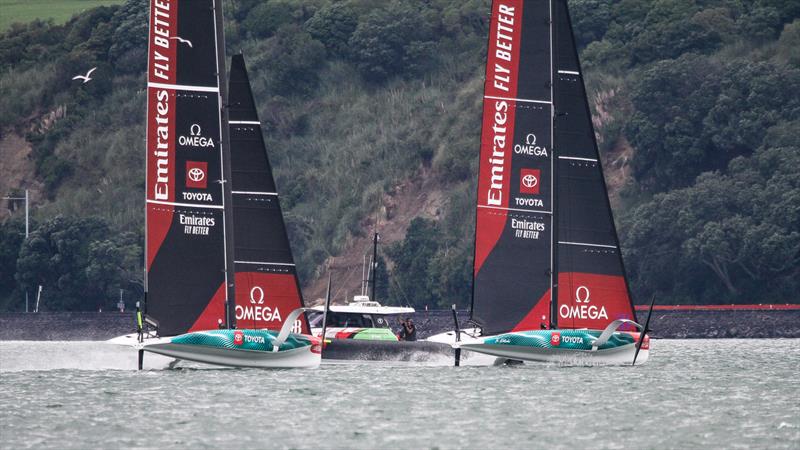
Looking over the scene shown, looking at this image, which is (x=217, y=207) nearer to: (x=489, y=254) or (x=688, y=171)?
(x=489, y=254)

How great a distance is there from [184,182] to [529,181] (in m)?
10.5

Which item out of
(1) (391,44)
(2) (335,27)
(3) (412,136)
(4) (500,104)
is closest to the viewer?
(4) (500,104)

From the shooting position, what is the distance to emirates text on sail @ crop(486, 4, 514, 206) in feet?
171

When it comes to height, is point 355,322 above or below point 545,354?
above

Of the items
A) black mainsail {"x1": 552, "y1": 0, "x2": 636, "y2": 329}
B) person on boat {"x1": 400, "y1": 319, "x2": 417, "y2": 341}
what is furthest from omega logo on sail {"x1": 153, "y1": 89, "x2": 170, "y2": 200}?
person on boat {"x1": 400, "y1": 319, "x2": 417, "y2": 341}

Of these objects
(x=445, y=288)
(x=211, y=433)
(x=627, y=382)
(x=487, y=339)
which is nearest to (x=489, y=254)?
(x=487, y=339)

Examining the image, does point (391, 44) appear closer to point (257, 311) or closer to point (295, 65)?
point (295, 65)

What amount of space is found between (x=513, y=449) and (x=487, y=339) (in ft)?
61.4

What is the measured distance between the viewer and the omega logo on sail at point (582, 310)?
5162cm

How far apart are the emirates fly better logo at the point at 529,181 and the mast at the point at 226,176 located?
8918 millimetres

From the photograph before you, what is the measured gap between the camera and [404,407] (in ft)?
132

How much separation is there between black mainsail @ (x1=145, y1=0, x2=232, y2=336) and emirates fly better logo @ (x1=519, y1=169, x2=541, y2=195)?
9.13m

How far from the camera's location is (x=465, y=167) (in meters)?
134

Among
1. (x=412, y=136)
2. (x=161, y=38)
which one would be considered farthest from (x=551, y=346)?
(x=412, y=136)
